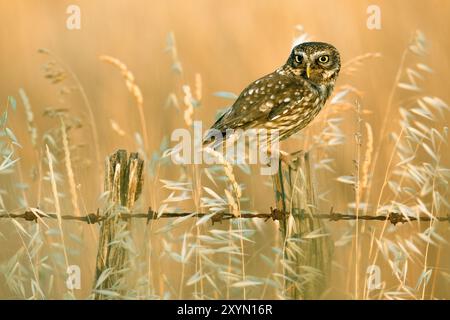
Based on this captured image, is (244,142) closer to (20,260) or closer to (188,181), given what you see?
(188,181)

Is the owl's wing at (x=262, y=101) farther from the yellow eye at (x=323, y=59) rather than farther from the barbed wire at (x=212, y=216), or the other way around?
the barbed wire at (x=212, y=216)

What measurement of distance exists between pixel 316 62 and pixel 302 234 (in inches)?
68.2

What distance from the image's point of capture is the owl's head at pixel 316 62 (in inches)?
176

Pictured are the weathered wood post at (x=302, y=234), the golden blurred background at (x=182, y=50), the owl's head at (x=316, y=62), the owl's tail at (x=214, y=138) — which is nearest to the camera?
the weathered wood post at (x=302, y=234)

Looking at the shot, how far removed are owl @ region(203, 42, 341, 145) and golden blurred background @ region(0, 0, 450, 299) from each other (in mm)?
328

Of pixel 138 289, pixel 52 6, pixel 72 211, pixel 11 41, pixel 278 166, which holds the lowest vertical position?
pixel 138 289

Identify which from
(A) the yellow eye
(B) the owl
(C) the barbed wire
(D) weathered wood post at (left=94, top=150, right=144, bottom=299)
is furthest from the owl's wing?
(D) weathered wood post at (left=94, top=150, right=144, bottom=299)

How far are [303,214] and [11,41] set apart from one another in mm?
3470

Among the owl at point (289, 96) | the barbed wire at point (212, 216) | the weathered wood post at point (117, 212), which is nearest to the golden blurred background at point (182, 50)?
the owl at point (289, 96)

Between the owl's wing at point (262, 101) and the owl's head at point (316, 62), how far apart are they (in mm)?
93

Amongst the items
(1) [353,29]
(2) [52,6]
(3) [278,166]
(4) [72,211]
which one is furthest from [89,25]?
(3) [278,166]

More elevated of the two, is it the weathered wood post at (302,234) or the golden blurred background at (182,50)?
the golden blurred background at (182,50)

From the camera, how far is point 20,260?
340cm

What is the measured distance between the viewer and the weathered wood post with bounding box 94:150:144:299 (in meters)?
2.94
